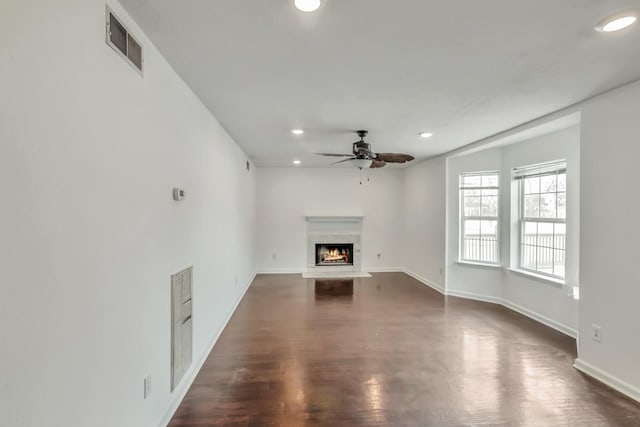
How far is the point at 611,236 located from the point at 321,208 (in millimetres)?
5165

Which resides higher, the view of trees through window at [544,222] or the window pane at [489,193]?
the window pane at [489,193]

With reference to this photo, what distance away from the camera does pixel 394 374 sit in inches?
105

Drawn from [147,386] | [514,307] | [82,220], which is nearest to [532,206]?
[514,307]

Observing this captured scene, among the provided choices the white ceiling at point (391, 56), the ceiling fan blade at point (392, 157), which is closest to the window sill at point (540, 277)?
the white ceiling at point (391, 56)

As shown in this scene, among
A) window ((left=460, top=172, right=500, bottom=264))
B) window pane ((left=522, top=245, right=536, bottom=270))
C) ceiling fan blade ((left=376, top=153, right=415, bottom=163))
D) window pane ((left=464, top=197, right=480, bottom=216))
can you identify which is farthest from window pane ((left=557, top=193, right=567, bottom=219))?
ceiling fan blade ((left=376, top=153, right=415, bottom=163))

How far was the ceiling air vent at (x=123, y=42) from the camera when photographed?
1.41 metres

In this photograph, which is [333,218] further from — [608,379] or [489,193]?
[608,379]

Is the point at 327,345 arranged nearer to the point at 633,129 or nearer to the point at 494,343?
the point at 494,343

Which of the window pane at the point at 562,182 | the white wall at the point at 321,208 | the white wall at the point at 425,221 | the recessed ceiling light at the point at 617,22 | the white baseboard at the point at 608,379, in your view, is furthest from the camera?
the white wall at the point at 321,208

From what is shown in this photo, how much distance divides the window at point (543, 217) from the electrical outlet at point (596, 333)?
4.19 feet

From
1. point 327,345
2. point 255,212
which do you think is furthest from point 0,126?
point 255,212

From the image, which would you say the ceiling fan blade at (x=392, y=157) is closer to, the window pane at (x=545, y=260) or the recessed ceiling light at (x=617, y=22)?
the recessed ceiling light at (x=617, y=22)

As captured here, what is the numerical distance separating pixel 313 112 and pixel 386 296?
11.5 ft

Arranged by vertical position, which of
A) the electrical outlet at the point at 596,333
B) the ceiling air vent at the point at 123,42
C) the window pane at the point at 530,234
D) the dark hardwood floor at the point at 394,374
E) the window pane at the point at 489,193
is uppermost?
the ceiling air vent at the point at 123,42
